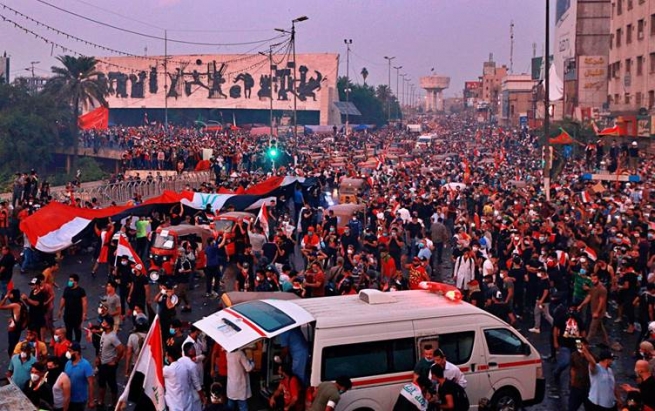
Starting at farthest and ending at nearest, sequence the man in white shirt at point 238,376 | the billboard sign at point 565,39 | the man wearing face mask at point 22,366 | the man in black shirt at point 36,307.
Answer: the billboard sign at point 565,39 < the man in black shirt at point 36,307 < the man wearing face mask at point 22,366 < the man in white shirt at point 238,376

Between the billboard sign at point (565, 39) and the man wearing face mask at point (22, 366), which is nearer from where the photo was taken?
the man wearing face mask at point (22, 366)

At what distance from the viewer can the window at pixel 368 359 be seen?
30.3ft

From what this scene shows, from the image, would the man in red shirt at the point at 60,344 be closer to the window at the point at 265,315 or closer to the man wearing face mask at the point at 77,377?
the man wearing face mask at the point at 77,377

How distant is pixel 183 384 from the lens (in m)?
9.42

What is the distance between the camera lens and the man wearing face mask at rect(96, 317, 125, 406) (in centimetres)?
1073

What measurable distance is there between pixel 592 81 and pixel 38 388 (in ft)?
214

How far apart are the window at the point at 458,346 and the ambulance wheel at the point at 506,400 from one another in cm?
74

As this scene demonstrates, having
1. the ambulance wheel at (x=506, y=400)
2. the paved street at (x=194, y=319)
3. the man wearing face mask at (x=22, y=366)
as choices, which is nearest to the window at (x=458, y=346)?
the ambulance wheel at (x=506, y=400)

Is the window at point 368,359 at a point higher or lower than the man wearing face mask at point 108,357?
higher

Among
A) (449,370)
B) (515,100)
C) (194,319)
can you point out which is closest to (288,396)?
(449,370)

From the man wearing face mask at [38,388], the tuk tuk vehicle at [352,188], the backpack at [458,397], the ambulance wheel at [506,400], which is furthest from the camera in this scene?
the tuk tuk vehicle at [352,188]

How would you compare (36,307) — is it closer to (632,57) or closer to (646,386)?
(646,386)

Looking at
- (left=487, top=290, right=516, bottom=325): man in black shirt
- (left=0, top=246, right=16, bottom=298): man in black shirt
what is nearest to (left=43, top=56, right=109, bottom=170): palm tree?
(left=0, top=246, right=16, bottom=298): man in black shirt

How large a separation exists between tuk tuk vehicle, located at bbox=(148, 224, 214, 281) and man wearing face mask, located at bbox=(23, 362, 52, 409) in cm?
744
